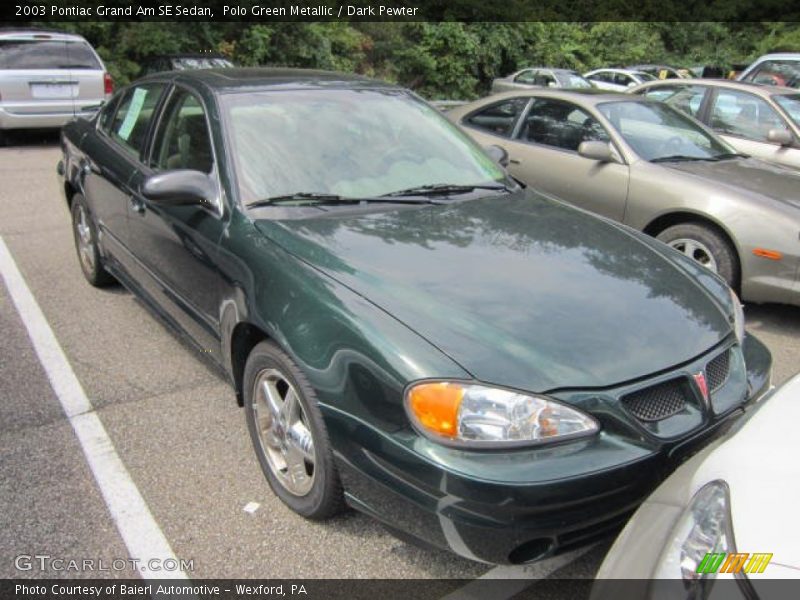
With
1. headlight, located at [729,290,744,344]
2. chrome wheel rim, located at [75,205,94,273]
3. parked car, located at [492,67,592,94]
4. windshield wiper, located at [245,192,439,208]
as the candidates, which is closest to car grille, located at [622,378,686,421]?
headlight, located at [729,290,744,344]

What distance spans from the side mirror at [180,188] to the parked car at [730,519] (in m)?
2.12

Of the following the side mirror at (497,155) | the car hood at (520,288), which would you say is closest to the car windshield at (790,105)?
the side mirror at (497,155)

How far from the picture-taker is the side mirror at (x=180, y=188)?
2939 mm

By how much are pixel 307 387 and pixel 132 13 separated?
16492 mm

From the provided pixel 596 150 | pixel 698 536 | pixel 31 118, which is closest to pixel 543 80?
pixel 31 118

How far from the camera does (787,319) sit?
482 centimetres

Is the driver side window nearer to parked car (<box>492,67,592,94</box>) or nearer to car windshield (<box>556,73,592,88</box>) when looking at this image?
parked car (<box>492,67,592,94</box>)

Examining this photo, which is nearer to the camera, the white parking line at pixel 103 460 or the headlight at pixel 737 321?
the white parking line at pixel 103 460

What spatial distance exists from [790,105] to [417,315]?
6.09 meters

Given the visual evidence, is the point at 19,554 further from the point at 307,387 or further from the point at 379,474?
the point at 379,474

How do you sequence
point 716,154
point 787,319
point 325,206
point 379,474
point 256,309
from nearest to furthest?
point 379,474
point 256,309
point 325,206
point 787,319
point 716,154

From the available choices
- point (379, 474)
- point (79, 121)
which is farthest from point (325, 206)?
point (79, 121)

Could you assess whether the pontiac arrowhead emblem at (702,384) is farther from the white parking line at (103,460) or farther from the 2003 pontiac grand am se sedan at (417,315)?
the white parking line at (103,460)

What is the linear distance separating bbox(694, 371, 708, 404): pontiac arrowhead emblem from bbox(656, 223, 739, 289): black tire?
259 centimetres
